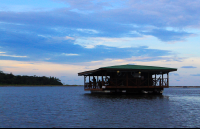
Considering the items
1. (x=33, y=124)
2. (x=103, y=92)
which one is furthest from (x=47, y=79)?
(x=33, y=124)

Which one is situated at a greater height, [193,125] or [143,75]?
[143,75]

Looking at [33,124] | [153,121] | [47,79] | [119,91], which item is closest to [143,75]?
[119,91]

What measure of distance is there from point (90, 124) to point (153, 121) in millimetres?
4527

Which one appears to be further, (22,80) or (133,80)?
(22,80)

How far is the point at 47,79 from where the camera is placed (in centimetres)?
19775

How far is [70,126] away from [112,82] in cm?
2992

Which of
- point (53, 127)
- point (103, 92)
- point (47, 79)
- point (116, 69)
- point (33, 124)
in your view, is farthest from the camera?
point (47, 79)

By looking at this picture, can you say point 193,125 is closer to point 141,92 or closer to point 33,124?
point 33,124

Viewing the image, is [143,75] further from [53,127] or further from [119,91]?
[53,127]

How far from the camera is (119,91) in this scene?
45531mm

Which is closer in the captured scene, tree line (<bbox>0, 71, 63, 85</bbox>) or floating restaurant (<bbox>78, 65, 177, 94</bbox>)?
floating restaurant (<bbox>78, 65, 177, 94</bbox>)

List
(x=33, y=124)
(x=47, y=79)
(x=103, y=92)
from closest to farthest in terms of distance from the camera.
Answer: (x=33, y=124), (x=103, y=92), (x=47, y=79)

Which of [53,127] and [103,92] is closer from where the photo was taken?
[53,127]

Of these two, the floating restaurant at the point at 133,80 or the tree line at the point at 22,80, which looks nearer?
the floating restaurant at the point at 133,80
